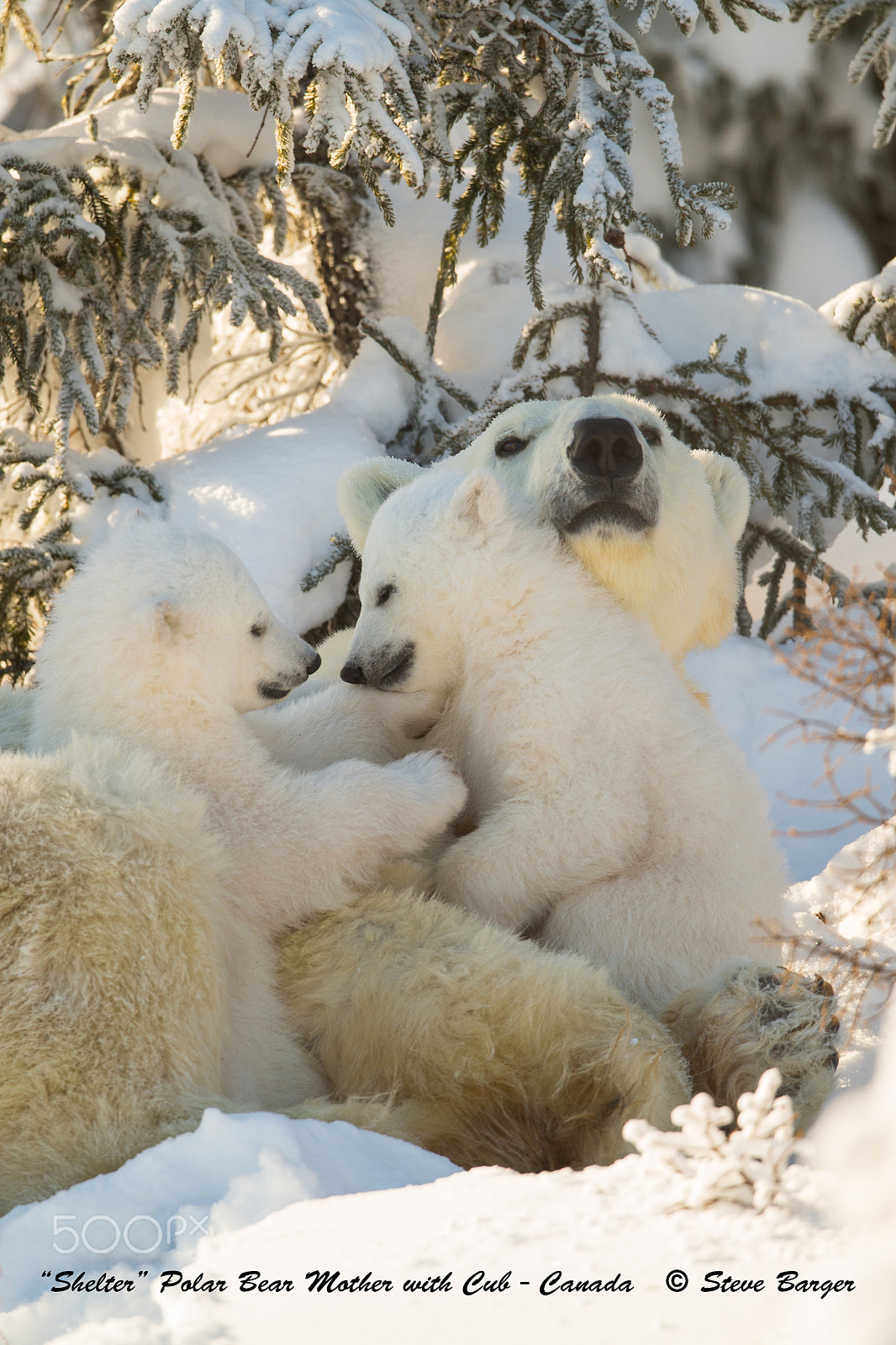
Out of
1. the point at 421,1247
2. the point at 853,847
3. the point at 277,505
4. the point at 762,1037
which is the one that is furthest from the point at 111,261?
the point at 421,1247

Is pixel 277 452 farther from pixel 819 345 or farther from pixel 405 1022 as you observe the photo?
pixel 405 1022

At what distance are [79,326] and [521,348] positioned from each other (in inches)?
52.6

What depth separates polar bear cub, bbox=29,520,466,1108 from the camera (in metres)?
1.57

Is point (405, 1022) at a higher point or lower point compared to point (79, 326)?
lower

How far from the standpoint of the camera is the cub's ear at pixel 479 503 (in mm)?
1797

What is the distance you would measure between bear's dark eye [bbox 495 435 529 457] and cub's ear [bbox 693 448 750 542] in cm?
39

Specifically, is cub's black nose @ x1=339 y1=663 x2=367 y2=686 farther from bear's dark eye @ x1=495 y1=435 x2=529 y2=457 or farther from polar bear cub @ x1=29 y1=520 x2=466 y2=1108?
bear's dark eye @ x1=495 y1=435 x2=529 y2=457

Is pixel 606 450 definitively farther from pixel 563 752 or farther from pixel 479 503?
pixel 563 752

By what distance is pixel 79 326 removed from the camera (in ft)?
11.2

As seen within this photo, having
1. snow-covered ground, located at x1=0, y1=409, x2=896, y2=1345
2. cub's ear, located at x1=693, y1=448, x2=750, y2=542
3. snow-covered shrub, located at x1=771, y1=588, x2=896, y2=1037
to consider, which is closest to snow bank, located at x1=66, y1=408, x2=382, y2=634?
cub's ear, located at x1=693, y1=448, x2=750, y2=542

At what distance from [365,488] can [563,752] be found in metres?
0.87

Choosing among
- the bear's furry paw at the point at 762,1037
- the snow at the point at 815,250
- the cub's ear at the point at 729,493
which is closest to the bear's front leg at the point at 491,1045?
the bear's furry paw at the point at 762,1037

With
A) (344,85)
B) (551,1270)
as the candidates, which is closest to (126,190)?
(344,85)

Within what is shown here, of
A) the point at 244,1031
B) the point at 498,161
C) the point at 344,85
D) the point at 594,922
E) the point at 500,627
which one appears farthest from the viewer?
the point at 498,161
